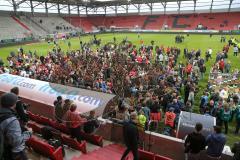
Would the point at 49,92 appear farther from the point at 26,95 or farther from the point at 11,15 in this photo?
the point at 11,15

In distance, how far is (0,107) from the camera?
4.10 meters

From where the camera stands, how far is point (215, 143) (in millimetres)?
6309

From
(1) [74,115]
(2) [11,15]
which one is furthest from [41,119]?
(2) [11,15]

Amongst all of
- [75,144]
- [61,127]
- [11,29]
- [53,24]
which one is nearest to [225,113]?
[75,144]

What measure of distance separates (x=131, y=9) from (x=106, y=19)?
9056mm

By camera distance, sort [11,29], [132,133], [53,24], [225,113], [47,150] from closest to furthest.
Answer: [132,133] < [47,150] < [225,113] < [11,29] < [53,24]

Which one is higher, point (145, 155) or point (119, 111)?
point (119, 111)

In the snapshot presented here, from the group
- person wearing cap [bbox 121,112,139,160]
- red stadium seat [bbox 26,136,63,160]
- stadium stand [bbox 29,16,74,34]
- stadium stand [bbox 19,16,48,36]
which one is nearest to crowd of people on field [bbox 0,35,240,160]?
person wearing cap [bbox 121,112,139,160]

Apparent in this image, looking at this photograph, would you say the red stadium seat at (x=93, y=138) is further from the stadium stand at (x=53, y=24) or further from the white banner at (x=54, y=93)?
the stadium stand at (x=53, y=24)

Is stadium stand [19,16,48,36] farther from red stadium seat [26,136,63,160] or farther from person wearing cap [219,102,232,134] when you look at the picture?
red stadium seat [26,136,63,160]

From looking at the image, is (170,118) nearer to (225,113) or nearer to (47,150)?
(225,113)

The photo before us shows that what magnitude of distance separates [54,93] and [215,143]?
7816 millimetres

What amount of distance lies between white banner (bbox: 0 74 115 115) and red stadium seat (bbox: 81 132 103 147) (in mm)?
1153

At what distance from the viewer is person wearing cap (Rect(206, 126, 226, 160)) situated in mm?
6227
